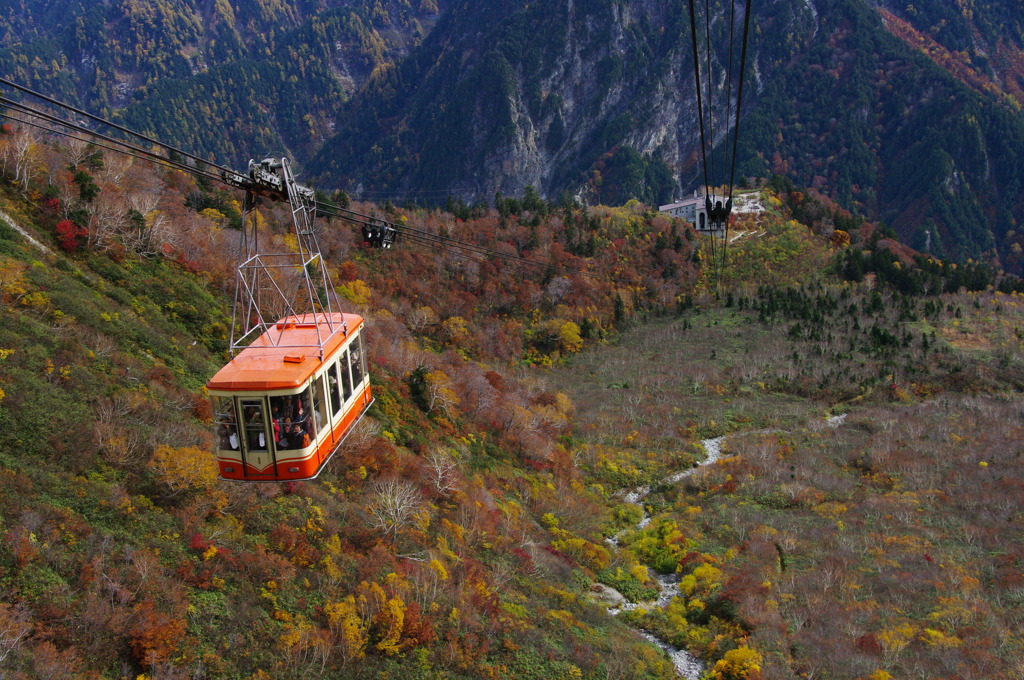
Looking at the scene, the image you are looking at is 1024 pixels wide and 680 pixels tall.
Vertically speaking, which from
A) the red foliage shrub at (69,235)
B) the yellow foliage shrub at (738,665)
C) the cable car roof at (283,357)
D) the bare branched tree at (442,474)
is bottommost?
the yellow foliage shrub at (738,665)

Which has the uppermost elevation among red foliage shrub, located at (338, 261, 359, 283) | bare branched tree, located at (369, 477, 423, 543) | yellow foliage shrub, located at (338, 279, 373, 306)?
red foliage shrub, located at (338, 261, 359, 283)

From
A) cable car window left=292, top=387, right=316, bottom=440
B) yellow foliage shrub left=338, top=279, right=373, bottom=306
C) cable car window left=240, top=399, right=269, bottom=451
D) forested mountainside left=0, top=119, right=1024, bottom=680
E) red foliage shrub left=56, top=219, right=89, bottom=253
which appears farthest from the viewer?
yellow foliage shrub left=338, top=279, right=373, bottom=306

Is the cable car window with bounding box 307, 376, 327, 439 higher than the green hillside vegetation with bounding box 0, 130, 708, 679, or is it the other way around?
the cable car window with bounding box 307, 376, 327, 439

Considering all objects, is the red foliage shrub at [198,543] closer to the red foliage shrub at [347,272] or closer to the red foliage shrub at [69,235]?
the red foliage shrub at [69,235]

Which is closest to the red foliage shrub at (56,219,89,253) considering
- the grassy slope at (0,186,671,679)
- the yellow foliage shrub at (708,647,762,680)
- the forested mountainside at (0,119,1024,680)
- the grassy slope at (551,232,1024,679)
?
the forested mountainside at (0,119,1024,680)

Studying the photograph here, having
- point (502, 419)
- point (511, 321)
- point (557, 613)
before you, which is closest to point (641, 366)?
point (511, 321)

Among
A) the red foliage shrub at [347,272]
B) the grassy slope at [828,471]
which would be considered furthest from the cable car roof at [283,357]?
the red foliage shrub at [347,272]

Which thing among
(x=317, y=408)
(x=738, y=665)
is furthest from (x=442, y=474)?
(x=317, y=408)

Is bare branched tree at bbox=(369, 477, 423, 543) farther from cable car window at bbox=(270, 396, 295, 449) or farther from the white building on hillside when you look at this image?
the white building on hillside
